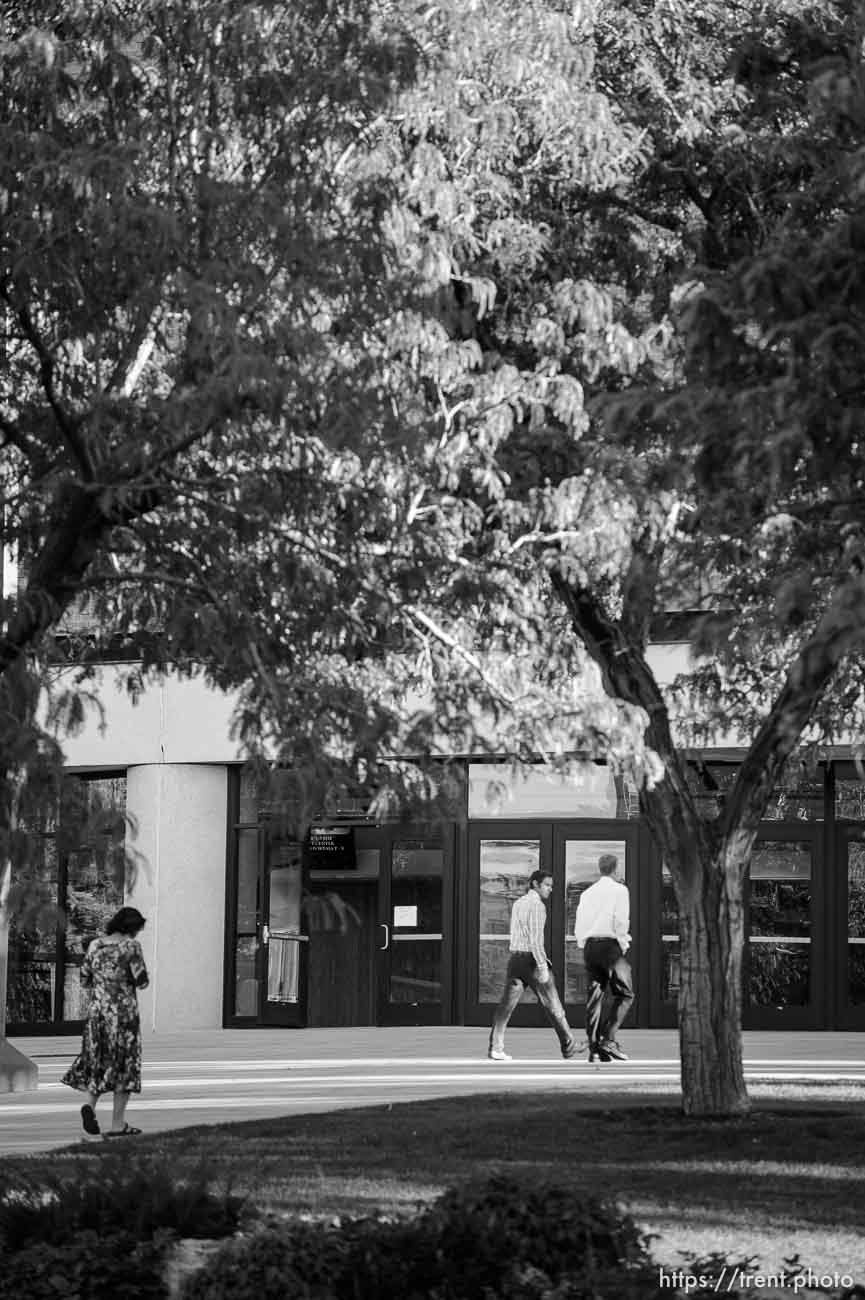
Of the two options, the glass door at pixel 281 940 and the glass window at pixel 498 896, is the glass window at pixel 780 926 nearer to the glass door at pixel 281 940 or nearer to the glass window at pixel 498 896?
the glass window at pixel 498 896

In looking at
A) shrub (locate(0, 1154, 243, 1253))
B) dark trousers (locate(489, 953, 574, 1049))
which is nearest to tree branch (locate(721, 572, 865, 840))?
shrub (locate(0, 1154, 243, 1253))

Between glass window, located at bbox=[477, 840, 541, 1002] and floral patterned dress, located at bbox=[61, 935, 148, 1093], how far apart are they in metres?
12.6

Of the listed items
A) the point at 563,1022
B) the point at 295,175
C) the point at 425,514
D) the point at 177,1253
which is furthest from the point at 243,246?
the point at 563,1022

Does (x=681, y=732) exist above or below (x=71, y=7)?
below

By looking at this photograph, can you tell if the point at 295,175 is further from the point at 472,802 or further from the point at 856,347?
the point at 472,802

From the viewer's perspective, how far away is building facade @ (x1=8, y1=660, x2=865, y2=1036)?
2573cm

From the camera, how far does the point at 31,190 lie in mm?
8516

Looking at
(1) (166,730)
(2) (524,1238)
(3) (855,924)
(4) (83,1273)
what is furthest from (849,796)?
(4) (83,1273)

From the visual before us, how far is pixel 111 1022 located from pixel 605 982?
685 centimetres

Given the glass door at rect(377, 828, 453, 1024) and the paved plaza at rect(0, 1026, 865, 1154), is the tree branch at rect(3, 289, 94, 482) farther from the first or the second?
the glass door at rect(377, 828, 453, 1024)

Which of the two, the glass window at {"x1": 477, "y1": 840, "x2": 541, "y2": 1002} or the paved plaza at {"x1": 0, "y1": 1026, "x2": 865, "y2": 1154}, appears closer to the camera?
the paved plaza at {"x1": 0, "y1": 1026, "x2": 865, "y2": 1154}

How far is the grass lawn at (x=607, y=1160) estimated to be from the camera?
9.45m

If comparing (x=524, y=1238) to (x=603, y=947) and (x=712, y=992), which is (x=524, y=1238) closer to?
(x=712, y=992)

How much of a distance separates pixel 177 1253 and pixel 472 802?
63.5 feet
